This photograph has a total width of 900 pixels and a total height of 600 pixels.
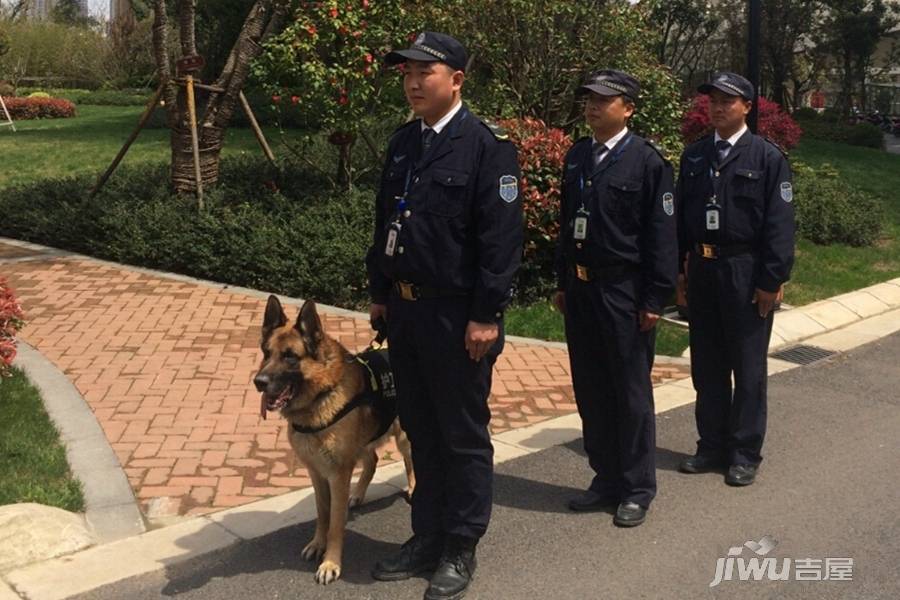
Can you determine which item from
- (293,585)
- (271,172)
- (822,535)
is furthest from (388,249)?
(271,172)

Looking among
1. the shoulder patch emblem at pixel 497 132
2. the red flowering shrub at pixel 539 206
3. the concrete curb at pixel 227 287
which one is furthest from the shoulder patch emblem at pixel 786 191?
the red flowering shrub at pixel 539 206

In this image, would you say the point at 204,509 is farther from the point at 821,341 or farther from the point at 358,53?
the point at 358,53

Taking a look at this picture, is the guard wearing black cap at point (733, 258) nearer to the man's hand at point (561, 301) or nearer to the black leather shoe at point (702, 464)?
the black leather shoe at point (702, 464)

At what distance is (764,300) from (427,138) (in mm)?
2146

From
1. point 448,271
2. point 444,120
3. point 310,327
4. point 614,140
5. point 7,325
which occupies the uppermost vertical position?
point 444,120

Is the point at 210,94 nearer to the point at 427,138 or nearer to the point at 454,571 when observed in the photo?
the point at 427,138

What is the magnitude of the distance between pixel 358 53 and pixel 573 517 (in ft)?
23.0

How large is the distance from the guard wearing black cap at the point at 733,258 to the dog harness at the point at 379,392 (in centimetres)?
184

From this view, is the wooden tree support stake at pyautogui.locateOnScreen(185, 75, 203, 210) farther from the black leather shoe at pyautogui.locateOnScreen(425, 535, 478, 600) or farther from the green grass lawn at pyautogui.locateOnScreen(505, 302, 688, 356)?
the black leather shoe at pyautogui.locateOnScreen(425, 535, 478, 600)

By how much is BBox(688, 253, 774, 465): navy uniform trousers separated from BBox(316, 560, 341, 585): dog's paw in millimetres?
2292

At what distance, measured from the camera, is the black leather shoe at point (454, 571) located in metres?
3.59

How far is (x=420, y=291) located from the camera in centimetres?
348

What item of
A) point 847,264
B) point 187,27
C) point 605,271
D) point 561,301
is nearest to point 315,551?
point 561,301

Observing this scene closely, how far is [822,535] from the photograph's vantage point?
419 centimetres
